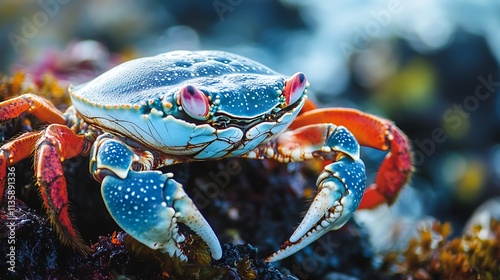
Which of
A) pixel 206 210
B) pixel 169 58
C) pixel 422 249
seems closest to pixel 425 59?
pixel 422 249

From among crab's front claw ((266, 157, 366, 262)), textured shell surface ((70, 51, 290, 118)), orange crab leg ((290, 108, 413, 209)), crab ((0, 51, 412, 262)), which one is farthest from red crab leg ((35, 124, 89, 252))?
orange crab leg ((290, 108, 413, 209))

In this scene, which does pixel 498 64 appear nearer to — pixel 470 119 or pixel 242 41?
pixel 470 119

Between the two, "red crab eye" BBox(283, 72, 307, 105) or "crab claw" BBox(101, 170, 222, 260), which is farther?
"red crab eye" BBox(283, 72, 307, 105)

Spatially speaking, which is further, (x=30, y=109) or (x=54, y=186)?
(x=30, y=109)

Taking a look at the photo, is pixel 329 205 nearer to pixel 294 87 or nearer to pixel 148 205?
pixel 294 87

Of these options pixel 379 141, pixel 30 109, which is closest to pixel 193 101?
pixel 30 109

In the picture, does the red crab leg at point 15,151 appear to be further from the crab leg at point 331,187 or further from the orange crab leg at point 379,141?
the orange crab leg at point 379,141

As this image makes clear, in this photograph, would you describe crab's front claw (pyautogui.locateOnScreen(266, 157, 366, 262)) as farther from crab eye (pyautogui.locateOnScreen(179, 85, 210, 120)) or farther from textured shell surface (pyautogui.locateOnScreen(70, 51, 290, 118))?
crab eye (pyautogui.locateOnScreen(179, 85, 210, 120))
